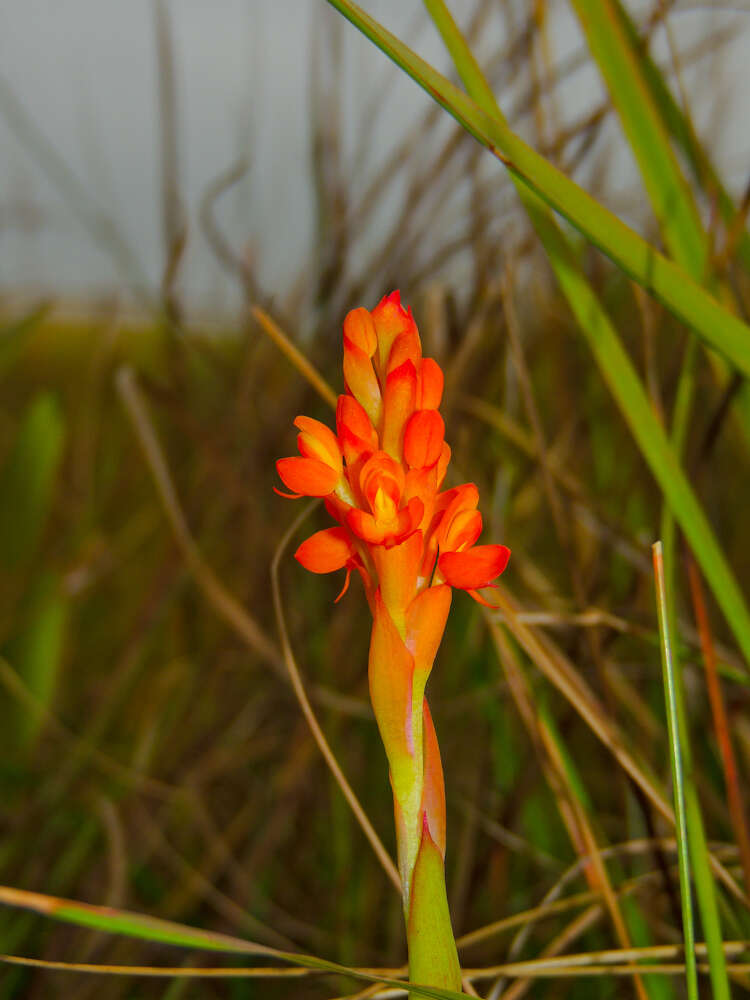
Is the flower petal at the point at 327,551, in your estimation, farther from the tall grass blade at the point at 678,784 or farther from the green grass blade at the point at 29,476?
the green grass blade at the point at 29,476

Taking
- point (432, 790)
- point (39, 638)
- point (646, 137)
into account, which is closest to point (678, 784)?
point (432, 790)

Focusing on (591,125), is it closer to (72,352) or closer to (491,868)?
(491,868)

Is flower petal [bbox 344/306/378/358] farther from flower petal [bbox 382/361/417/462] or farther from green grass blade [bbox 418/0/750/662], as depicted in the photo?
green grass blade [bbox 418/0/750/662]

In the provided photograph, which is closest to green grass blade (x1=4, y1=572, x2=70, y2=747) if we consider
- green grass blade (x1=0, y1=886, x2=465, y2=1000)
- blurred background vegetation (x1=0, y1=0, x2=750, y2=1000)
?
blurred background vegetation (x1=0, y1=0, x2=750, y2=1000)

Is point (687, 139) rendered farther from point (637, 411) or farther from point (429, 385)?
point (429, 385)

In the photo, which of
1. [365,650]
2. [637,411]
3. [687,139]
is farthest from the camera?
[365,650]

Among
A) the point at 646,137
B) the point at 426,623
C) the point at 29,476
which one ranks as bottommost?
the point at 426,623

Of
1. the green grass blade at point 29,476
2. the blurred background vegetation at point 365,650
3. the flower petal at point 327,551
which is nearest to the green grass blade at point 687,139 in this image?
the blurred background vegetation at point 365,650
